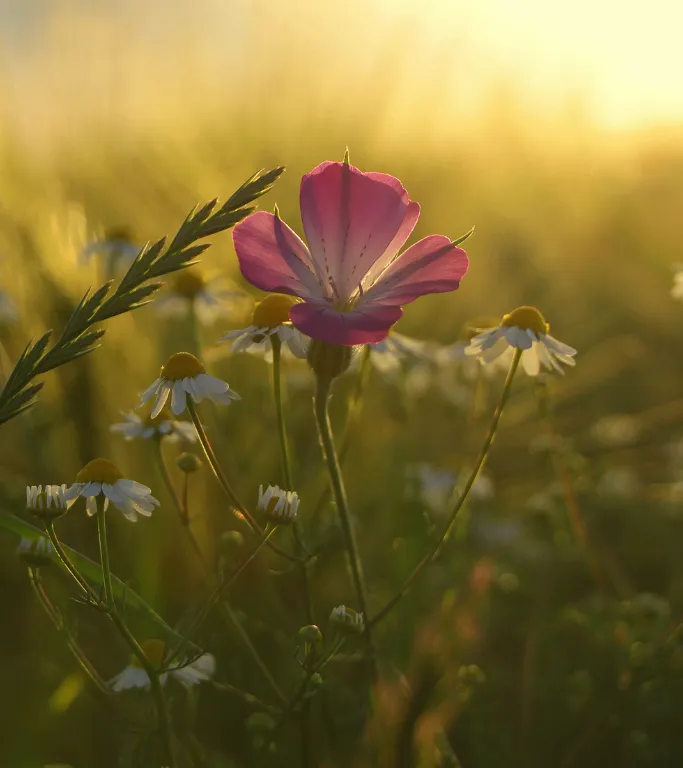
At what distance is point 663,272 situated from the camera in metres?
4.18

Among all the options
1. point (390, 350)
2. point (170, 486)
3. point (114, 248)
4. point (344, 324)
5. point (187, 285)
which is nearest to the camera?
point (344, 324)

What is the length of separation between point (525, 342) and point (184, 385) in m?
0.50

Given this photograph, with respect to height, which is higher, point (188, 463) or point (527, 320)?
point (527, 320)

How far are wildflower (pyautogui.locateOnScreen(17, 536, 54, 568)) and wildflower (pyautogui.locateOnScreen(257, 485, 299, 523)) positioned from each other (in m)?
0.36

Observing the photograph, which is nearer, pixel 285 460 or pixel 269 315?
pixel 285 460

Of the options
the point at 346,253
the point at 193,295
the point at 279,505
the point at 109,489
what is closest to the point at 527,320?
the point at 346,253

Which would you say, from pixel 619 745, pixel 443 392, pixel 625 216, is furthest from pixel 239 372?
pixel 625 216

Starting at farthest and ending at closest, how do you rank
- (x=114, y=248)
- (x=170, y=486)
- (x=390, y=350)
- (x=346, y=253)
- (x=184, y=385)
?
(x=114, y=248) → (x=390, y=350) → (x=170, y=486) → (x=184, y=385) → (x=346, y=253)

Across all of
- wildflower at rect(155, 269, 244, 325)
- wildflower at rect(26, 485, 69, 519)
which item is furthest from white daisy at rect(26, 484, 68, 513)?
wildflower at rect(155, 269, 244, 325)

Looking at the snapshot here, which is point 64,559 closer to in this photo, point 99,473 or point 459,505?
point 99,473

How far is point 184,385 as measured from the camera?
1.22 meters

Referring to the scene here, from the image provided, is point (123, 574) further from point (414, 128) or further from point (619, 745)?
point (414, 128)

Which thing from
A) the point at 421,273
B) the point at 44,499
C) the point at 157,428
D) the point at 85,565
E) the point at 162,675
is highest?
the point at 421,273

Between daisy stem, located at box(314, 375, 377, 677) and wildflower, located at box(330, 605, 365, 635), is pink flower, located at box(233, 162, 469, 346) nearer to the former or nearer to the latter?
daisy stem, located at box(314, 375, 377, 677)
